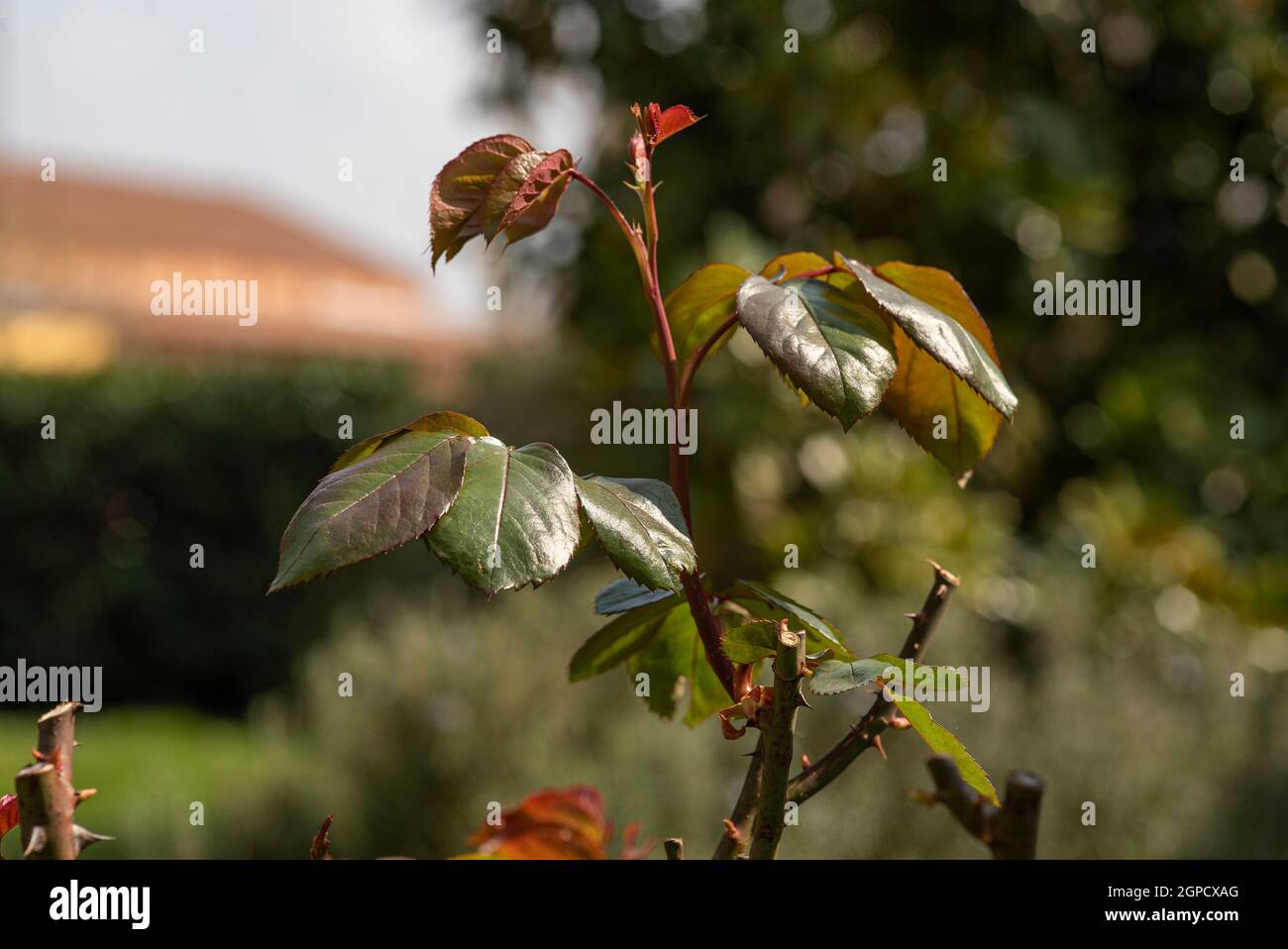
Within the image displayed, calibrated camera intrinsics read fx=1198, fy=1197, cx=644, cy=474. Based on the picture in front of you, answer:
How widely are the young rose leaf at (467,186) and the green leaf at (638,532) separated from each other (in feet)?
0.56

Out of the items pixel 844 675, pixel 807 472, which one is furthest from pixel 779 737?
pixel 807 472

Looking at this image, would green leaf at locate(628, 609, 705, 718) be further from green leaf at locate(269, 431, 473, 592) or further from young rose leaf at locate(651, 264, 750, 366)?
green leaf at locate(269, 431, 473, 592)

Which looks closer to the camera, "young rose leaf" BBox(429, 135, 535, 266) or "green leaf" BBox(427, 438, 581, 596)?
"green leaf" BBox(427, 438, 581, 596)

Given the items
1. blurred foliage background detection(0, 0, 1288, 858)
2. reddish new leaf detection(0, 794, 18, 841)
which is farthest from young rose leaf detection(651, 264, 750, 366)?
blurred foliage background detection(0, 0, 1288, 858)

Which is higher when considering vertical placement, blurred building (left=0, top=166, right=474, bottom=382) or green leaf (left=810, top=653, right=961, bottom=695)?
blurred building (left=0, top=166, right=474, bottom=382)

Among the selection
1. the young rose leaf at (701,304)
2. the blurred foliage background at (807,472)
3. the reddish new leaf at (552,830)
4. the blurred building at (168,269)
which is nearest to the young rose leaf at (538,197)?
the young rose leaf at (701,304)

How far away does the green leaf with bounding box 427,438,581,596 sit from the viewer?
1.74 feet

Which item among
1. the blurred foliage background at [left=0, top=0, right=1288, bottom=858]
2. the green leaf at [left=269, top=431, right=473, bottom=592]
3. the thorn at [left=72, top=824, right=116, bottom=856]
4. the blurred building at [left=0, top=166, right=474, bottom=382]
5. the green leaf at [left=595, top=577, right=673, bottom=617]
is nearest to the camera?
the green leaf at [left=269, top=431, right=473, bottom=592]

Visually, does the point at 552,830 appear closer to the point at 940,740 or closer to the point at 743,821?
the point at 743,821

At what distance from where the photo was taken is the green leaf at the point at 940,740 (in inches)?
24.1

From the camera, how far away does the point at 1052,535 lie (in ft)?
17.6

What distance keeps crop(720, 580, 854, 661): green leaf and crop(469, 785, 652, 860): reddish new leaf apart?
0.25 metres
